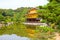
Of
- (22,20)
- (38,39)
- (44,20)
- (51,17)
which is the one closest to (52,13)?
(51,17)

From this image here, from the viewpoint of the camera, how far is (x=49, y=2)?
14.6m

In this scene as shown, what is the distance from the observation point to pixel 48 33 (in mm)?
12766

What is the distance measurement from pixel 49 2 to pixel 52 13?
1504mm

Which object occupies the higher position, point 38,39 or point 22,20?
point 22,20

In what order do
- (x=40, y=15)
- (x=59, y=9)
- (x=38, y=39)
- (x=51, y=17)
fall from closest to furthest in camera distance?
(x=38, y=39)
(x=59, y=9)
(x=51, y=17)
(x=40, y=15)

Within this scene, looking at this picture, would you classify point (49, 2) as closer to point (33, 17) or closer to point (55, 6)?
point (55, 6)

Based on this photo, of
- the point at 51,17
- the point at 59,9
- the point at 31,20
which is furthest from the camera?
the point at 31,20

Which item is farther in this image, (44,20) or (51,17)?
(44,20)

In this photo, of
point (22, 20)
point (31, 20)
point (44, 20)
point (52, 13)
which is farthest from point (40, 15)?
point (22, 20)

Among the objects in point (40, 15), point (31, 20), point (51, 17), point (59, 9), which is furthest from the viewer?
point (31, 20)

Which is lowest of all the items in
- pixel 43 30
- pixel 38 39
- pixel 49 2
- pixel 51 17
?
pixel 38 39

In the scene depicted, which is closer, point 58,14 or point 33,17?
point 58,14

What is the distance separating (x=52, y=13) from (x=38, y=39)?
9.87ft

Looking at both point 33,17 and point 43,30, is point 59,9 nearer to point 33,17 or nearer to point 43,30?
point 43,30
